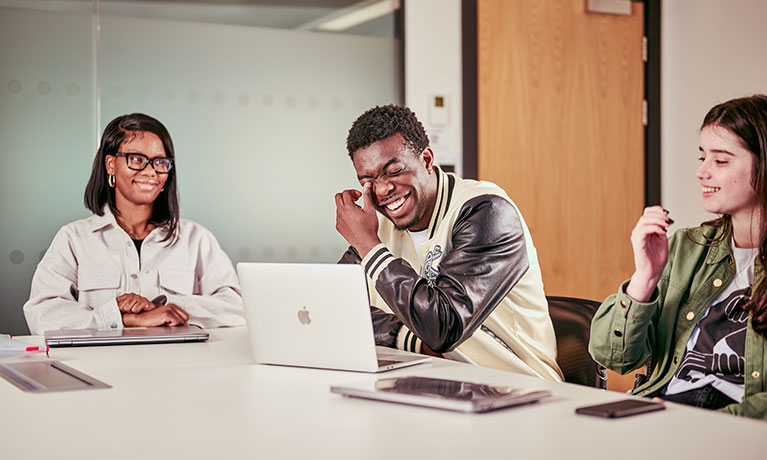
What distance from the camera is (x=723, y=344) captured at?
5.67 feet

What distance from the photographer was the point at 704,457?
39.9 inches

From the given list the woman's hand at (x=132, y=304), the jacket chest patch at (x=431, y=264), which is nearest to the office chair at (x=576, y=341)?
the jacket chest patch at (x=431, y=264)

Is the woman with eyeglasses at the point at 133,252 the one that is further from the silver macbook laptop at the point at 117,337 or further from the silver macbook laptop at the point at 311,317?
the silver macbook laptop at the point at 311,317

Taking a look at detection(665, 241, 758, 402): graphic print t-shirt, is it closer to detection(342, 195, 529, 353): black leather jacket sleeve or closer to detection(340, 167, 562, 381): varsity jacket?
detection(340, 167, 562, 381): varsity jacket

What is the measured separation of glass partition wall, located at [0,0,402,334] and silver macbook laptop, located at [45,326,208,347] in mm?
1310

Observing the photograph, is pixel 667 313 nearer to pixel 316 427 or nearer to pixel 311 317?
pixel 311 317

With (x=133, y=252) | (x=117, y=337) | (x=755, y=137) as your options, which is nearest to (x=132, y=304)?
(x=117, y=337)

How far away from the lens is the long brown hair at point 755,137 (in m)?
1.68

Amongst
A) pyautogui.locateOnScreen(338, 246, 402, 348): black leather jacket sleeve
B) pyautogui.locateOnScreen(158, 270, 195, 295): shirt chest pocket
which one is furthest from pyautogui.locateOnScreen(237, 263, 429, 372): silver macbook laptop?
pyautogui.locateOnScreen(158, 270, 195, 295): shirt chest pocket

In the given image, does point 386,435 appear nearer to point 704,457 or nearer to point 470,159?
point 704,457

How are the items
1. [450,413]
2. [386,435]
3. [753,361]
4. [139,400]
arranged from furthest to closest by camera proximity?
[753,361] < [139,400] < [450,413] < [386,435]

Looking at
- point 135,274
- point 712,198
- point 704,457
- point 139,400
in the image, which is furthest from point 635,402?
point 135,274

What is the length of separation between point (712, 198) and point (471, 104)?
238 centimetres

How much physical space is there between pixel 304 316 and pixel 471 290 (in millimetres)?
445
